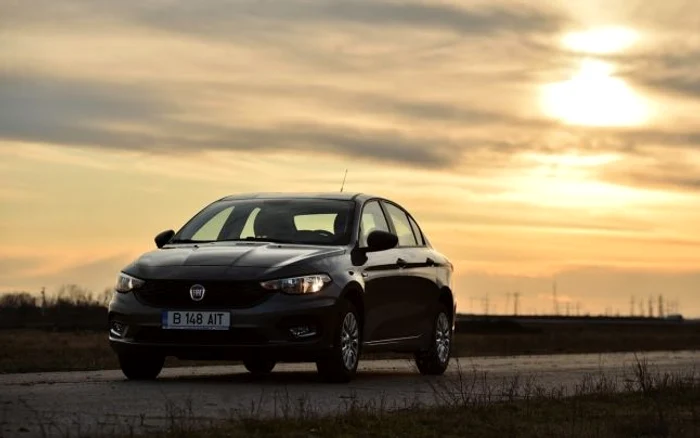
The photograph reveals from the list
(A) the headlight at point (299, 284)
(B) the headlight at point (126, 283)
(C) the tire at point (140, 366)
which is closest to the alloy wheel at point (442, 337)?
(A) the headlight at point (299, 284)

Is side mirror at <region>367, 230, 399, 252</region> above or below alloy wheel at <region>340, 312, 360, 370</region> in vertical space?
above

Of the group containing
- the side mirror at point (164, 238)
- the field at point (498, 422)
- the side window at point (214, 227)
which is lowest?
the field at point (498, 422)

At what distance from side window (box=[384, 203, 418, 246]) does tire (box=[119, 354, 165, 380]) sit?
337cm

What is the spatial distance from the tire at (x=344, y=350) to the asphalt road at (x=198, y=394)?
17 cm

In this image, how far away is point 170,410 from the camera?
998 centimetres

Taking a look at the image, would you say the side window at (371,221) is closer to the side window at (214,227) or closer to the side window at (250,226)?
the side window at (250,226)

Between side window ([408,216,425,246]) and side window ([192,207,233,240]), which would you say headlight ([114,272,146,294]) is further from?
side window ([408,216,425,246])

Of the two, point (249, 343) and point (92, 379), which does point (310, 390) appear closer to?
point (249, 343)

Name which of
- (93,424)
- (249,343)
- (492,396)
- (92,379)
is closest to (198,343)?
(249,343)

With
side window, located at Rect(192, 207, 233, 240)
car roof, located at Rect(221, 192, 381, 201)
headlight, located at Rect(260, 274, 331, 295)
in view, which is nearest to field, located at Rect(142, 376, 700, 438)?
headlight, located at Rect(260, 274, 331, 295)

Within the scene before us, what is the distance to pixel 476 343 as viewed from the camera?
181ft

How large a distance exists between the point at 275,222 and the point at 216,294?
1.78 metres

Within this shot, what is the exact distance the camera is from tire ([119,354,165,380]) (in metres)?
13.7

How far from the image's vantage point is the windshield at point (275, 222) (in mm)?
14430
